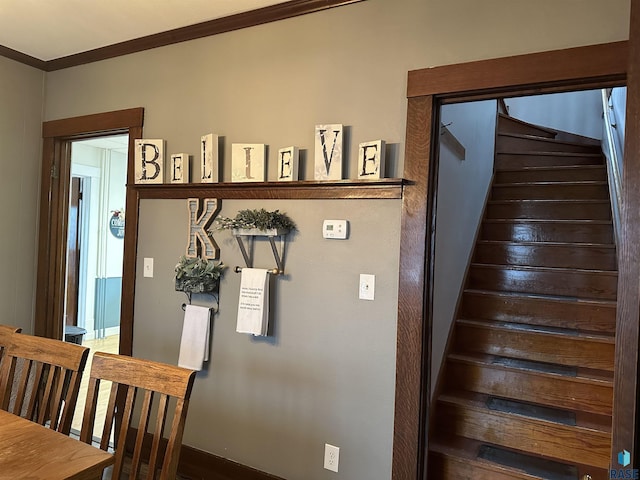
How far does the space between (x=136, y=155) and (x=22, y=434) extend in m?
1.82

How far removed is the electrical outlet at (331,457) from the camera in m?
2.12

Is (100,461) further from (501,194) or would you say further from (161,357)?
(501,194)

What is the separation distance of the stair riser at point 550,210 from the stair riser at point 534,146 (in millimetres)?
803

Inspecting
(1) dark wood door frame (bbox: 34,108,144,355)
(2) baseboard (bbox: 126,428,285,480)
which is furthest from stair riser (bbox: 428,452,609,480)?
(1) dark wood door frame (bbox: 34,108,144,355)

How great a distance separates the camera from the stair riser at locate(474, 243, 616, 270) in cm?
313

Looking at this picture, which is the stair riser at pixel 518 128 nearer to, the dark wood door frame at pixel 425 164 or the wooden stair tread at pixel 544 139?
the wooden stair tread at pixel 544 139

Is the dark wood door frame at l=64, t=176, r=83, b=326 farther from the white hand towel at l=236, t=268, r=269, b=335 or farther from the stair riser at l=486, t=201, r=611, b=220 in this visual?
the stair riser at l=486, t=201, r=611, b=220

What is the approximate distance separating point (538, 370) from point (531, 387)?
4.2 inches

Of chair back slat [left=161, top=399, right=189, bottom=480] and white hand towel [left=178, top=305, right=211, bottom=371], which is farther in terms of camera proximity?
white hand towel [left=178, top=305, right=211, bottom=371]

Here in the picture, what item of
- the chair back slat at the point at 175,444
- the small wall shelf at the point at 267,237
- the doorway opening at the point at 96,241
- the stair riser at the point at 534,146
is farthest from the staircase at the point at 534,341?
the doorway opening at the point at 96,241

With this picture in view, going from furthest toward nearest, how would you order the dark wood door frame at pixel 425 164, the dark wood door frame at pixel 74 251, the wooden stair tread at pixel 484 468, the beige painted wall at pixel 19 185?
1. the dark wood door frame at pixel 74 251
2. the beige painted wall at pixel 19 185
3. the wooden stair tread at pixel 484 468
4. the dark wood door frame at pixel 425 164

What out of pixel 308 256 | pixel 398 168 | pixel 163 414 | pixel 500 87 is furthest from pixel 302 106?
pixel 163 414

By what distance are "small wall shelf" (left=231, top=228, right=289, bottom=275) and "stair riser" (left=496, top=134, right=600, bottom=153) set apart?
291cm

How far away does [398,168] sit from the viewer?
2.03 m
